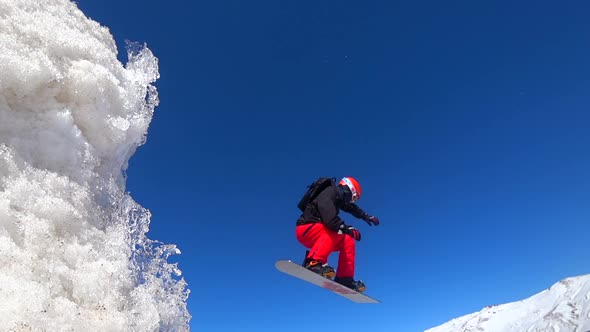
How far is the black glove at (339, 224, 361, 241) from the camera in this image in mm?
8064

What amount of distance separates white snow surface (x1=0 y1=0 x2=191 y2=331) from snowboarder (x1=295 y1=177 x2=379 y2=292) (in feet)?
12.7

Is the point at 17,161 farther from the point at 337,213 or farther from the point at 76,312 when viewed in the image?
the point at 337,213

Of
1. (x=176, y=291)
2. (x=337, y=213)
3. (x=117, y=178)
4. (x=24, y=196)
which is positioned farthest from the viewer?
(x=337, y=213)

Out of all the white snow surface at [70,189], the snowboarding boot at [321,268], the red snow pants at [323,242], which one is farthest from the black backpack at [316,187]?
the white snow surface at [70,189]

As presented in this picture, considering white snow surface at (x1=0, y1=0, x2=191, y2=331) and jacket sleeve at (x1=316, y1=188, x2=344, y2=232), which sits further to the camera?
jacket sleeve at (x1=316, y1=188, x2=344, y2=232)

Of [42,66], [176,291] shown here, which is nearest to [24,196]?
[42,66]

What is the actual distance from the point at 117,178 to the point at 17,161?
1318 millimetres

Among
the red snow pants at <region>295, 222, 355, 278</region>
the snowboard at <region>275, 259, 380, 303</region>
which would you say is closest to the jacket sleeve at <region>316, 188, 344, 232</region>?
the red snow pants at <region>295, 222, 355, 278</region>

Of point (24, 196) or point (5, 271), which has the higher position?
point (24, 196)

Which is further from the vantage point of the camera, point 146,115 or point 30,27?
point 146,115

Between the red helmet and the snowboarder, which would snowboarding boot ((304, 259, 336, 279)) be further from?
the red helmet

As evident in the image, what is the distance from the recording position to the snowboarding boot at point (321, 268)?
25.6 feet

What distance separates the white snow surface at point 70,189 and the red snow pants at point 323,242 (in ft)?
12.7

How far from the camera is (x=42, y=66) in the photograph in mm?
3734
